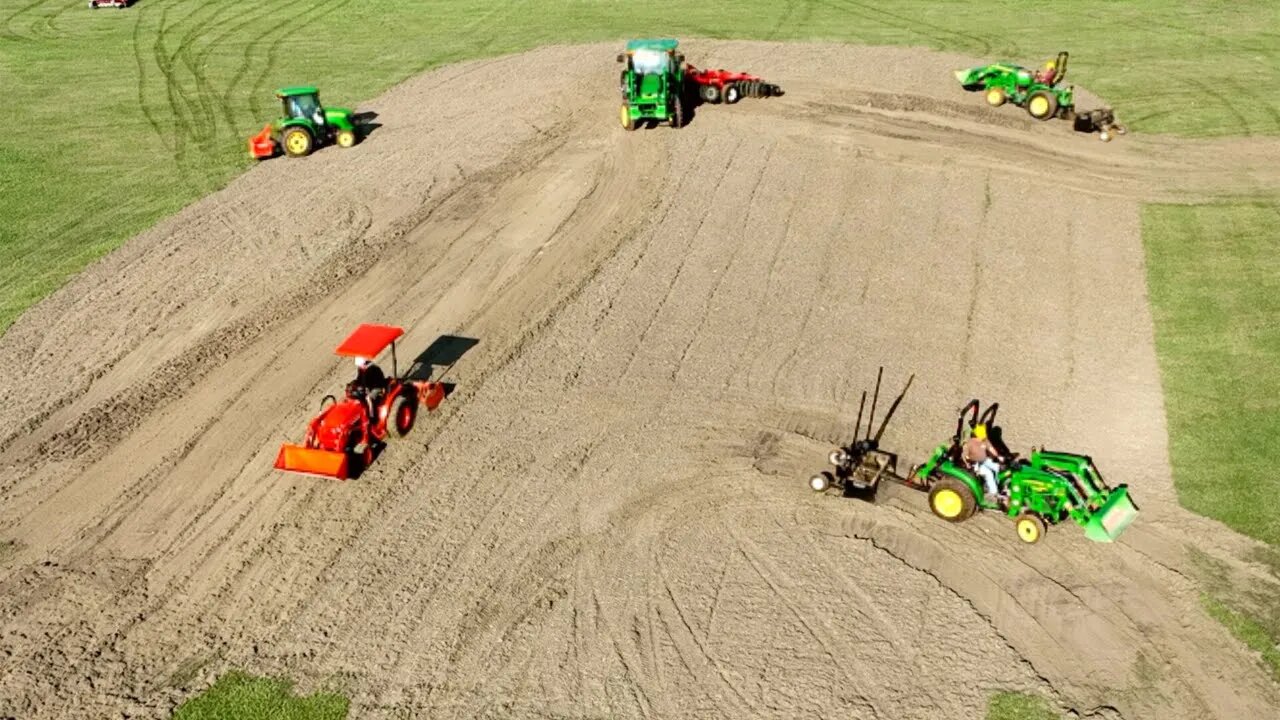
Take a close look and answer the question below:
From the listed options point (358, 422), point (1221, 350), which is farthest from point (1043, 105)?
point (358, 422)

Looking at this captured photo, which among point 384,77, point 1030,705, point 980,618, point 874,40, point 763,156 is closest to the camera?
point 1030,705

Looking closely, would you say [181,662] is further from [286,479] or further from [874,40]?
[874,40]

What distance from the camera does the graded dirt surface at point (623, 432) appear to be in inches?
520

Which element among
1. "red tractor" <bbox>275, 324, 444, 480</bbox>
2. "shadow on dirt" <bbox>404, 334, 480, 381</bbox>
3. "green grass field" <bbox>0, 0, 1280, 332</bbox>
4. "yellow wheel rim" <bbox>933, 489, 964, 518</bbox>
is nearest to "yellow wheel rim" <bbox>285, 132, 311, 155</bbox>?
"green grass field" <bbox>0, 0, 1280, 332</bbox>

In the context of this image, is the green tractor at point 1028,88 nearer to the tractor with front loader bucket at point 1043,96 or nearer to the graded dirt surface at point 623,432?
the tractor with front loader bucket at point 1043,96

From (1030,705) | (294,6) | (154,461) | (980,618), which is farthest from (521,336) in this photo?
(294,6)

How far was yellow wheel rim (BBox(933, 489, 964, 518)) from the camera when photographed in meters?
15.3

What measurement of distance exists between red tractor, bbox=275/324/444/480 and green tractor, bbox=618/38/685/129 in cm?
1412

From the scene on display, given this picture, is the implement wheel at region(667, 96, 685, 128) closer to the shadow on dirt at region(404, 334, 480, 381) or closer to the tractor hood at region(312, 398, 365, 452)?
the shadow on dirt at region(404, 334, 480, 381)

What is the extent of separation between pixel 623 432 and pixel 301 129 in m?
16.4

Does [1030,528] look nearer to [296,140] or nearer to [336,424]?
[336,424]

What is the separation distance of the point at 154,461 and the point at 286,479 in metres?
2.38

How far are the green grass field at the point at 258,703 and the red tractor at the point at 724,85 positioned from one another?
2273cm

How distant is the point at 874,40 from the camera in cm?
3891
